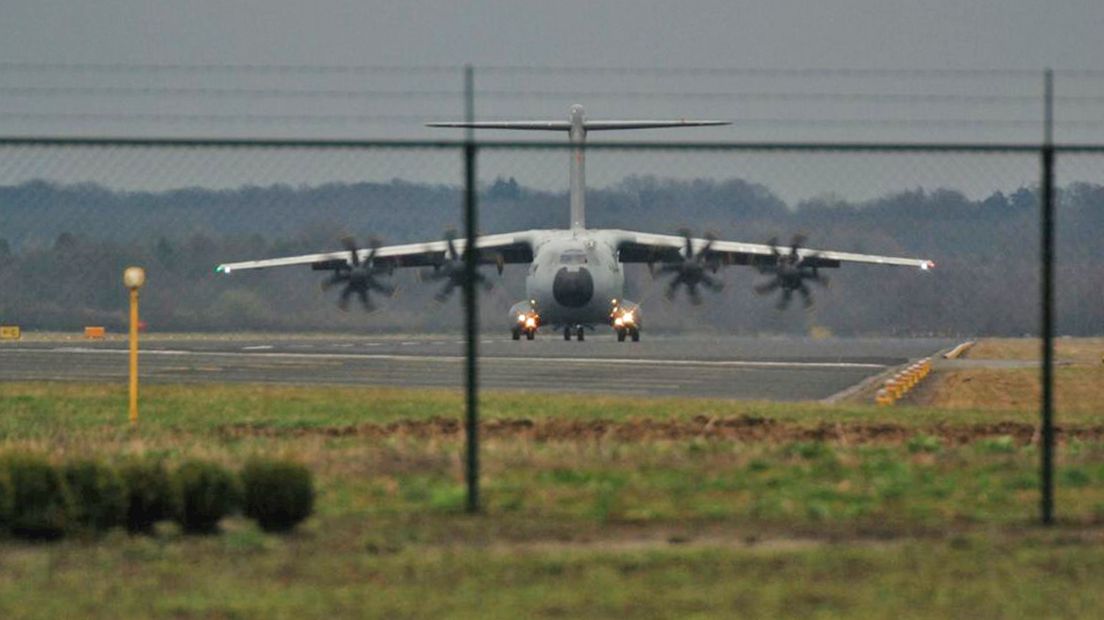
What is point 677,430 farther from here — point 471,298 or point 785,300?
point 785,300

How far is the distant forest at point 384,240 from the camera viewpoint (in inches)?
636

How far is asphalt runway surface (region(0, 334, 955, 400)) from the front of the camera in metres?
36.5

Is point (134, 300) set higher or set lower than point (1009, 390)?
higher

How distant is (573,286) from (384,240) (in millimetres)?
41292

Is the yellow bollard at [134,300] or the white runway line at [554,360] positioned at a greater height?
the yellow bollard at [134,300]

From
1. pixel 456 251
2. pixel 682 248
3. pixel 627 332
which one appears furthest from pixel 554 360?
pixel 682 248

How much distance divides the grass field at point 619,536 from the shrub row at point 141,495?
0.17 meters

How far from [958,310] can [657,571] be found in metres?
8.02

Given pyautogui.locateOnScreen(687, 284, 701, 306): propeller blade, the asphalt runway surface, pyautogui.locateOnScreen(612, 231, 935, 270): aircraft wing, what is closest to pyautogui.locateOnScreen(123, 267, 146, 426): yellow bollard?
the asphalt runway surface

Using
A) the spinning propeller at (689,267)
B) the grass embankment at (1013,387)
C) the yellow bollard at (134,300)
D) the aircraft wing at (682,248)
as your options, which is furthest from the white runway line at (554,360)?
the yellow bollard at (134,300)

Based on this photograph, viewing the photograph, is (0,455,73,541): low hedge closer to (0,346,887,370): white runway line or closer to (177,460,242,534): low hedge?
(177,460,242,534): low hedge

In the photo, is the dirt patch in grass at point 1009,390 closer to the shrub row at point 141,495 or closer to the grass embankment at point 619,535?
the grass embankment at point 619,535

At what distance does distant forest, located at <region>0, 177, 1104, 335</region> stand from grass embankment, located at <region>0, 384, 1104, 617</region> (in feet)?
4.70

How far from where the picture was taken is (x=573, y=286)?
196ft
